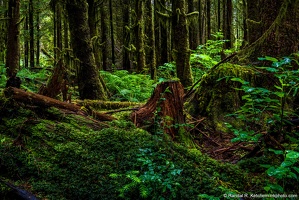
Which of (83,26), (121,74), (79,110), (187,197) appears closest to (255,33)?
(83,26)

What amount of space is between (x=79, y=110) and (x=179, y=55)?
580cm

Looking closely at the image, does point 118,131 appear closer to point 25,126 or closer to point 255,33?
point 25,126

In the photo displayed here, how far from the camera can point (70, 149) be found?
327cm

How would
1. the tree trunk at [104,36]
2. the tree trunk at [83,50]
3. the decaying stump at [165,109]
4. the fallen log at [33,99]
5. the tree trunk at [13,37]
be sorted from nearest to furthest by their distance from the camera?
the fallen log at [33,99], the decaying stump at [165,109], the tree trunk at [83,50], the tree trunk at [13,37], the tree trunk at [104,36]

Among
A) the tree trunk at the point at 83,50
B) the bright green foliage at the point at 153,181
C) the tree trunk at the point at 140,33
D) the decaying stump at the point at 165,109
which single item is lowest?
the bright green foliage at the point at 153,181

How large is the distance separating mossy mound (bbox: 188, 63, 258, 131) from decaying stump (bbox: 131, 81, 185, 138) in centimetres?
130

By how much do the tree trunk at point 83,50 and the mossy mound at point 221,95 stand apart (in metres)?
2.92

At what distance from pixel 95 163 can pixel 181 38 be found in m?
7.03

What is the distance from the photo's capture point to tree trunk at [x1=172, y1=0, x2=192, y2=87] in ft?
30.1

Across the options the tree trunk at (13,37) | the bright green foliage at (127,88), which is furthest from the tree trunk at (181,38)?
the tree trunk at (13,37)

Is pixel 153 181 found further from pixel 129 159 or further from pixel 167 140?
pixel 167 140

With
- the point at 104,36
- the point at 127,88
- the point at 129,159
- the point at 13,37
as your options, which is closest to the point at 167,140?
the point at 129,159

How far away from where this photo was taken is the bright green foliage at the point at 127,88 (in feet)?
30.0

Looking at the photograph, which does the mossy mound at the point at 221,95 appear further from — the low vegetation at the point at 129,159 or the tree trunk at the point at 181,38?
the tree trunk at the point at 181,38
